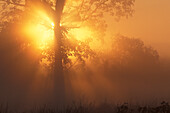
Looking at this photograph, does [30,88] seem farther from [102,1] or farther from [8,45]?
[102,1]

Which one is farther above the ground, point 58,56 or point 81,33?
point 81,33

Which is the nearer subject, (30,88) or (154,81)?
(30,88)

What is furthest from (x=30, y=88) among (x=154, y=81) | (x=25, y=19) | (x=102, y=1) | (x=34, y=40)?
(x=154, y=81)

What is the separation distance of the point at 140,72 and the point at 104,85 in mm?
7257

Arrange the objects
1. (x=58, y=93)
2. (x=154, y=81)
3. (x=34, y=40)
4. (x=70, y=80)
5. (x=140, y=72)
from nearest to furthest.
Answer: (x=58, y=93), (x=34, y=40), (x=70, y=80), (x=154, y=81), (x=140, y=72)

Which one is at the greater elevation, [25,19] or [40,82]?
[25,19]

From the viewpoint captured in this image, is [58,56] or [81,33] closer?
[58,56]

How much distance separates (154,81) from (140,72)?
2.57m

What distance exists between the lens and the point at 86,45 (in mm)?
21375

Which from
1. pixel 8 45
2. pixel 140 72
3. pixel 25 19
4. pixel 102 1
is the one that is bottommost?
pixel 140 72

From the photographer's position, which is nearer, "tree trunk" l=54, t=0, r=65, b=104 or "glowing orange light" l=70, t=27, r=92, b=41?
"tree trunk" l=54, t=0, r=65, b=104

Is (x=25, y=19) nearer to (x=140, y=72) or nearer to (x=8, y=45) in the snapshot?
(x=8, y=45)

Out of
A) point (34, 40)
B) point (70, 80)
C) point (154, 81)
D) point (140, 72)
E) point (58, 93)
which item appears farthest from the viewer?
point (140, 72)

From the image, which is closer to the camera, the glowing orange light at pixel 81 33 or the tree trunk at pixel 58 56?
the tree trunk at pixel 58 56
